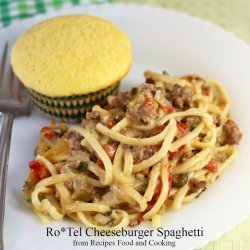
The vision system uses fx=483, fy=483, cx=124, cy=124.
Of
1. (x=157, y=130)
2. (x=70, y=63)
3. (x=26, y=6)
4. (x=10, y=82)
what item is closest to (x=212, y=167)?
(x=157, y=130)

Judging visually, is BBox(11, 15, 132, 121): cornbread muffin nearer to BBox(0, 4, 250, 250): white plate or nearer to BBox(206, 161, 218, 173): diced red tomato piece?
BBox(0, 4, 250, 250): white plate

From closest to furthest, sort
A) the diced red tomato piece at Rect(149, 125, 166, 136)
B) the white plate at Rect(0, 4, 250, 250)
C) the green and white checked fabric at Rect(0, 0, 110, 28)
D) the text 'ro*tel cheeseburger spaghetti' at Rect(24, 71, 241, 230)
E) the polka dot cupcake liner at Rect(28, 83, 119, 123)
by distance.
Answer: the white plate at Rect(0, 4, 250, 250), the text 'ro*tel cheeseburger spaghetti' at Rect(24, 71, 241, 230), the diced red tomato piece at Rect(149, 125, 166, 136), the polka dot cupcake liner at Rect(28, 83, 119, 123), the green and white checked fabric at Rect(0, 0, 110, 28)

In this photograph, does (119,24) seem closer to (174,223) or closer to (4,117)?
(4,117)

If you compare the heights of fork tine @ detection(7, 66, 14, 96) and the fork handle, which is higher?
fork tine @ detection(7, 66, 14, 96)

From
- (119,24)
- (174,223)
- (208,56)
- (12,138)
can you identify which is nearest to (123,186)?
(174,223)

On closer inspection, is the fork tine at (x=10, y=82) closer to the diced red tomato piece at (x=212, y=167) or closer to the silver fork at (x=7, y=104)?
the silver fork at (x=7, y=104)

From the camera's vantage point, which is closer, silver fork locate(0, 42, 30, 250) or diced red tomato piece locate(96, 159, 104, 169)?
diced red tomato piece locate(96, 159, 104, 169)

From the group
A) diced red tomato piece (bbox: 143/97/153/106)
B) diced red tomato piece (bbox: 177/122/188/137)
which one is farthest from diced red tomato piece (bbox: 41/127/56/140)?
diced red tomato piece (bbox: 177/122/188/137)

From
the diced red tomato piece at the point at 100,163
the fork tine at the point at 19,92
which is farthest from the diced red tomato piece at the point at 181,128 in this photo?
the fork tine at the point at 19,92
